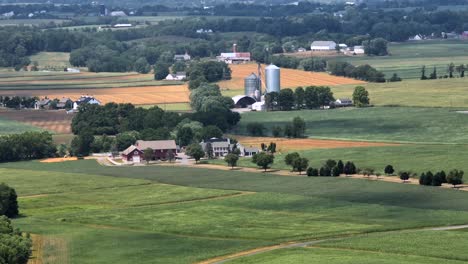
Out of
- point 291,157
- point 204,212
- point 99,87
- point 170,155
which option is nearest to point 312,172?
point 291,157

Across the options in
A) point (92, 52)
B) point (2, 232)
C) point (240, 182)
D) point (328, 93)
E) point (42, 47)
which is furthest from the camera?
point (42, 47)

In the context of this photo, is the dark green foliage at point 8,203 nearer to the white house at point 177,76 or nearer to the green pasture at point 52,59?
the white house at point 177,76

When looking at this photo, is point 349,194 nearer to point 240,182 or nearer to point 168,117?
point 240,182

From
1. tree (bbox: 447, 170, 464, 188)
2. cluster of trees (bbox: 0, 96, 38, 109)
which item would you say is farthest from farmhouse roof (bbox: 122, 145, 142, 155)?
cluster of trees (bbox: 0, 96, 38, 109)

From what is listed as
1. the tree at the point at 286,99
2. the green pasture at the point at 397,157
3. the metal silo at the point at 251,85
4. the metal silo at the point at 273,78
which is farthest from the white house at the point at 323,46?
the green pasture at the point at 397,157

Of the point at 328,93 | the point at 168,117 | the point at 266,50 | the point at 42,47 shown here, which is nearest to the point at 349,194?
the point at 168,117

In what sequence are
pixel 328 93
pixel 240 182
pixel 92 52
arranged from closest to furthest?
pixel 240 182
pixel 328 93
pixel 92 52
